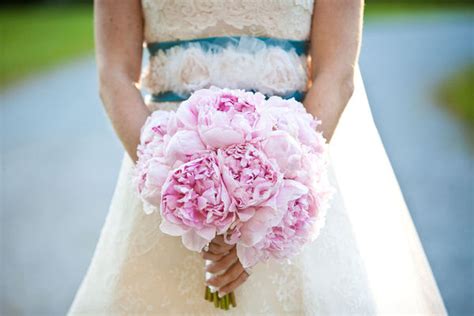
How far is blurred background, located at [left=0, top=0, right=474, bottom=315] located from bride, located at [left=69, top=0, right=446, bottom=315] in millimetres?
2685

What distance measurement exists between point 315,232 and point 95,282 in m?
0.92

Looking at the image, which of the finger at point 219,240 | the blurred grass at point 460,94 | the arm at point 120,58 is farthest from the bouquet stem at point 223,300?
the blurred grass at point 460,94

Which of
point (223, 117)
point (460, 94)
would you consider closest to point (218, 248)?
point (223, 117)

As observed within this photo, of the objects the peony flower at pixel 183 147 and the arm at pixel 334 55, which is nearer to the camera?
the peony flower at pixel 183 147

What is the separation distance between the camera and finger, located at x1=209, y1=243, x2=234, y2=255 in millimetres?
2213

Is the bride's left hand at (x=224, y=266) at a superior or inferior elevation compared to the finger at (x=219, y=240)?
inferior

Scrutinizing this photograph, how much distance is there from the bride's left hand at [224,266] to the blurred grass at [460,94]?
8630mm

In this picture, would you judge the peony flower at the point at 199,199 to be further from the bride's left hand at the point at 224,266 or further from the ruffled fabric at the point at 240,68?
the ruffled fabric at the point at 240,68

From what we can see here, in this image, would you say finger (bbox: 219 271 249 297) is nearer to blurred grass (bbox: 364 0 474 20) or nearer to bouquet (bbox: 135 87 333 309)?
bouquet (bbox: 135 87 333 309)

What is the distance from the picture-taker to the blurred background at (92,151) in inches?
240

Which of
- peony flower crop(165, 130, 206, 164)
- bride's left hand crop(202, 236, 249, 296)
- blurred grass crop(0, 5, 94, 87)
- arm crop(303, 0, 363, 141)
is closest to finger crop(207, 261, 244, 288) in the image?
bride's left hand crop(202, 236, 249, 296)

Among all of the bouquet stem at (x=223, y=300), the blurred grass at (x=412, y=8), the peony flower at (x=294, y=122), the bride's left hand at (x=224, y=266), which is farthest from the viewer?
the blurred grass at (x=412, y=8)

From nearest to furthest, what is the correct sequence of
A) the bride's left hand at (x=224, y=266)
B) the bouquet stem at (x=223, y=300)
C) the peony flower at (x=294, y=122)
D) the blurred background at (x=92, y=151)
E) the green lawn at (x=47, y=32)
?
the peony flower at (x=294, y=122)
the bride's left hand at (x=224, y=266)
the bouquet stem at (x=223, y=300)
the blurred background at (x=92, y=151)
the green lawn at (x=47, y=32)

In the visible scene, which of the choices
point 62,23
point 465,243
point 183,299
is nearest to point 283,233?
point 183,299
